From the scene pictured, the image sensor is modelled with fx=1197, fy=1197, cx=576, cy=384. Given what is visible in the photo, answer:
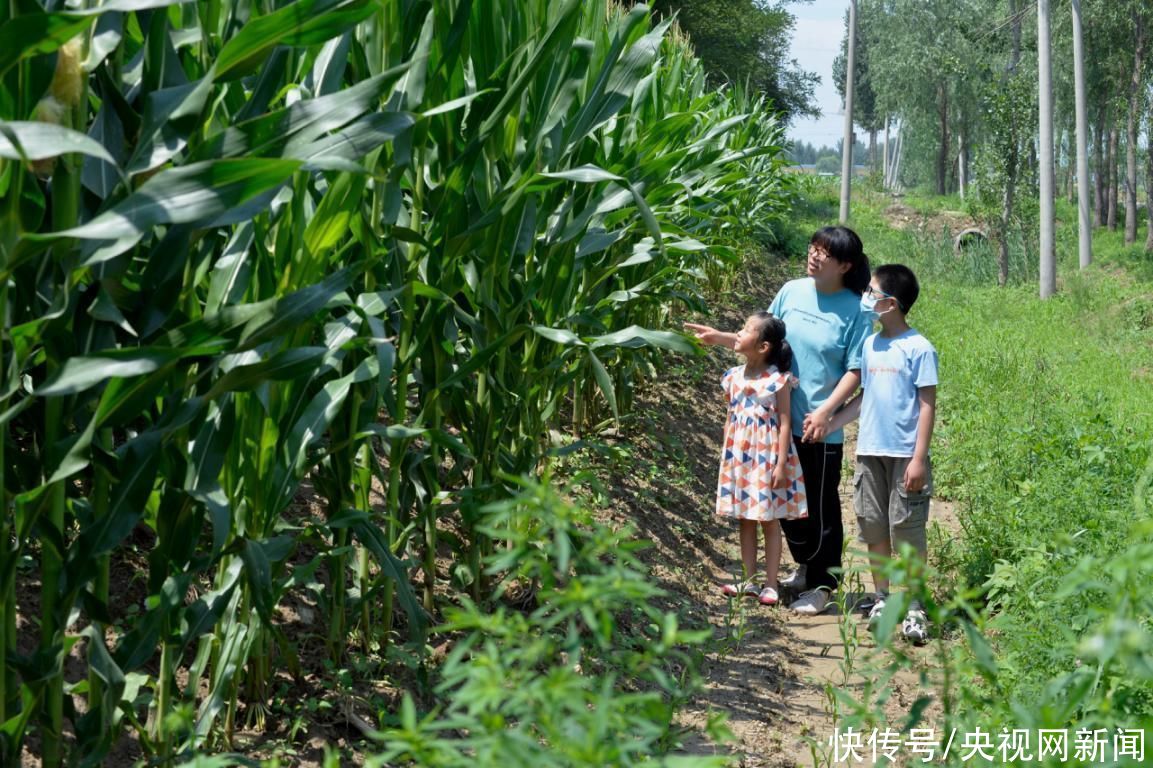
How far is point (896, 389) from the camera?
5176 mm

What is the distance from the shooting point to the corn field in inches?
85.7

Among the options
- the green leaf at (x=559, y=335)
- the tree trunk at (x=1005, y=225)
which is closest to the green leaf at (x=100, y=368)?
the green leaf at (x=559, y=335)

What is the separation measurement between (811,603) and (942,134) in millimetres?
56488

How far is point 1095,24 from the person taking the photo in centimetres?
3073

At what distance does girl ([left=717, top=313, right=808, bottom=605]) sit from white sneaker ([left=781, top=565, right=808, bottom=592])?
0.73ft

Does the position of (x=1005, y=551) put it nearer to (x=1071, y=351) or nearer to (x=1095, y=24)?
(x=1071, y=351)

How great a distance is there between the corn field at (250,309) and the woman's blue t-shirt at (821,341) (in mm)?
1120

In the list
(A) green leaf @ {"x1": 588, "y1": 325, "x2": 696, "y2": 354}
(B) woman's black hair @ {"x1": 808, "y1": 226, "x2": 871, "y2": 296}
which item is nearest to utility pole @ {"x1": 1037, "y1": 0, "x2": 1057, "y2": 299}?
(B) woman's black hair @ {"x1": 808, "y1": 226, "x2": 871, "y2": 296}

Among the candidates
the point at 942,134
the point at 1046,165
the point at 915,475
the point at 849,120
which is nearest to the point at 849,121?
the point at 849,120

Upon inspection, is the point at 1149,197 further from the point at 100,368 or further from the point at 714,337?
the point at 100,368

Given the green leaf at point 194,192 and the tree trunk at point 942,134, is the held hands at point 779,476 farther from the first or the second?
the tree trunk at point 942,134

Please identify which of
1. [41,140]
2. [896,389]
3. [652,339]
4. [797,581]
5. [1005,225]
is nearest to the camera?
[41,140]

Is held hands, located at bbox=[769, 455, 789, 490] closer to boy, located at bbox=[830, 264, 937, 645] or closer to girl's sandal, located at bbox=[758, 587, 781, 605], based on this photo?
boy, located at bbox=[830, 264, 937, 645]

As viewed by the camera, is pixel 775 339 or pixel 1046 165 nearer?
pixel 775 339
